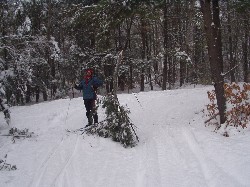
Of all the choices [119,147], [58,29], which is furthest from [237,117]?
[58,29]

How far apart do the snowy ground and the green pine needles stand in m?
0.22

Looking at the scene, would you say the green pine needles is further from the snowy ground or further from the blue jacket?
the blue jacket

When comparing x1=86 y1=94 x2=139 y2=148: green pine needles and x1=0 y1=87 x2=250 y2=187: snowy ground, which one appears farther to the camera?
x1=86 y1=94 x2=139 y2=148: green pine needles

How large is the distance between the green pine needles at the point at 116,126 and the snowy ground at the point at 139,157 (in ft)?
0.74

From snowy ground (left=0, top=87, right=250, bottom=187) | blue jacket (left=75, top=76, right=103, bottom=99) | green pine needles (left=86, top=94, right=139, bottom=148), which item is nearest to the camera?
snowy ground (left=0, top=87, right=250, bottom=187)

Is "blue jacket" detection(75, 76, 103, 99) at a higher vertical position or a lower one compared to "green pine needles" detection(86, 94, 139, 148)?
higher

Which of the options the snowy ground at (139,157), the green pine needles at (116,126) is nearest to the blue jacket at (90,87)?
the snowy ground at (139,157)

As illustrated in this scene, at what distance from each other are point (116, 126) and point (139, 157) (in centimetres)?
159

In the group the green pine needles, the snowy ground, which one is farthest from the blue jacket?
the green pine needles

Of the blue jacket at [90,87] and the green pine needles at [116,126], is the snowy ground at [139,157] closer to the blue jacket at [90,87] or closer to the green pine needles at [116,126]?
the green pine needles at [116,126]

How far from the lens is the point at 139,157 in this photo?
8.29m

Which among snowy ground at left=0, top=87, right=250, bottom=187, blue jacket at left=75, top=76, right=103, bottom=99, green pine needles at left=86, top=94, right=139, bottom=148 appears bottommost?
snowy ground at left=0, top=87, right=250, bottom=187

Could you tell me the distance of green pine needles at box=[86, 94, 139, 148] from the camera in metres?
9.30

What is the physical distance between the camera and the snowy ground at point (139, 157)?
675cm
